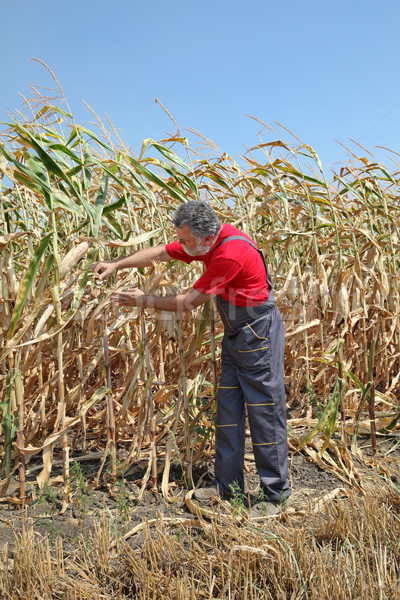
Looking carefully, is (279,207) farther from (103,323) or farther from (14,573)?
(14,573)

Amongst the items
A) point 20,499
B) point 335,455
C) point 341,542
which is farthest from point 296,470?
point 20,499

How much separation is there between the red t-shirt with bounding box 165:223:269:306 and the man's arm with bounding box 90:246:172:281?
0.21 feet

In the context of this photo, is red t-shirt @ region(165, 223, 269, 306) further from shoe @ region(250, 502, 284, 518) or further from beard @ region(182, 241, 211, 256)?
shoe @ region(250, 502, 284, 518)

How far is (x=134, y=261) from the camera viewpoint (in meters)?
2.98

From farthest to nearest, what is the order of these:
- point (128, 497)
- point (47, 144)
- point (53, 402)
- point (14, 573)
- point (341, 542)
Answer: point (53, 402), point (128, 497), point (47, 144), point (341, 542), point (14, 573)

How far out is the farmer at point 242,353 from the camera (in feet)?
9.73

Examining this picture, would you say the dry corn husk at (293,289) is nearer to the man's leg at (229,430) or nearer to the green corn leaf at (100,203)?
the man's leg at (229,430)

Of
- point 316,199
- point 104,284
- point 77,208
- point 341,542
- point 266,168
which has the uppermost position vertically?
point 266,168

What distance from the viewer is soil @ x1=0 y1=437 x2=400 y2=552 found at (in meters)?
2.65

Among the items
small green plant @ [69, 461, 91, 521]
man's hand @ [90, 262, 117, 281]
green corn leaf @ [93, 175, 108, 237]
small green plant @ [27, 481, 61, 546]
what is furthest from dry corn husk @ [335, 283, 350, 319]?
small green plant @ [27, 481, 61, 546]

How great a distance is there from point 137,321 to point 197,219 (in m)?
0.89

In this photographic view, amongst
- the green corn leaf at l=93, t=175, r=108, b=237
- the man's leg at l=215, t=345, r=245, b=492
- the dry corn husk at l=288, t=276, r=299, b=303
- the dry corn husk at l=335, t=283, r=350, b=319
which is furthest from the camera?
the dry corn husk at l=288, t=276, r=299, b=303

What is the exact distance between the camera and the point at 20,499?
2.88 m

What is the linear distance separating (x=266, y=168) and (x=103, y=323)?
1878 millimetres
